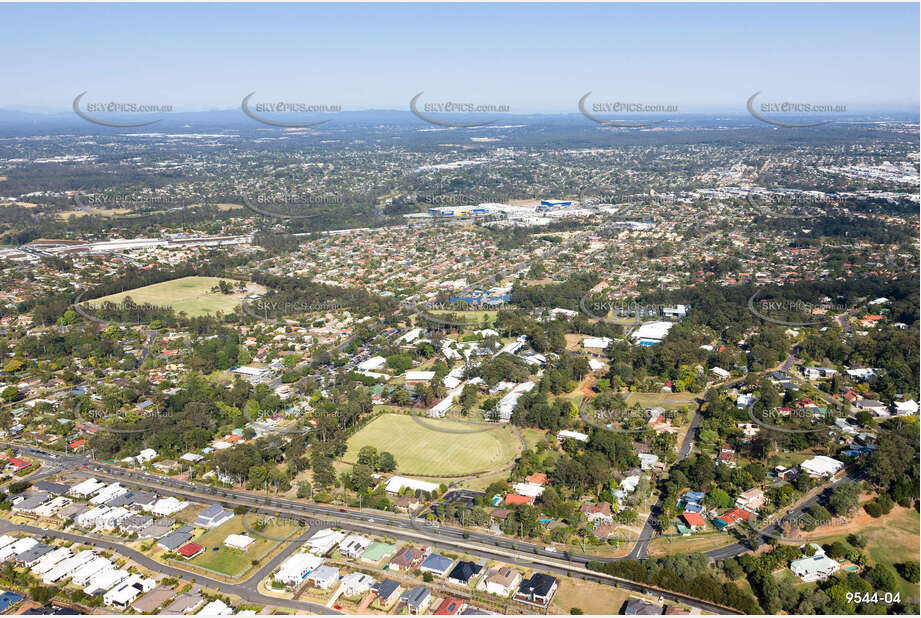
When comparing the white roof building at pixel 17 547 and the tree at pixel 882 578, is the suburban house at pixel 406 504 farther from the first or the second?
the tree at pixel 882 578

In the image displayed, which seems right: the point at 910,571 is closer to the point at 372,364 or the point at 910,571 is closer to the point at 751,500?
the point at 751,500

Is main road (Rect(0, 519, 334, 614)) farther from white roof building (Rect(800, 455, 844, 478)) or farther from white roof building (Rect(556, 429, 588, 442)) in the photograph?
white roof building (Rect(800, 455, 844, 478))

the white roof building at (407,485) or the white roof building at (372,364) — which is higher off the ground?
the white roof building at (372,364)

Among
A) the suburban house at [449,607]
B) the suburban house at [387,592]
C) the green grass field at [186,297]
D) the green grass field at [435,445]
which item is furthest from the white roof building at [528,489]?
the green grass field at [186,297]

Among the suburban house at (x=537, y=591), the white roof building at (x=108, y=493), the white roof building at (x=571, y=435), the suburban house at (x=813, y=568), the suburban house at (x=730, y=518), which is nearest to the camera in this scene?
the suburban house at (x=537, y=591)

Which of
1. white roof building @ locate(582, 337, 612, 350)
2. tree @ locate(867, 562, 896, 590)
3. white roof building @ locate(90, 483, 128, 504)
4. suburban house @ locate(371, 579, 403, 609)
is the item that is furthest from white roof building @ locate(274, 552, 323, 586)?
white roof building @ locate(582, 337, 612, 350)

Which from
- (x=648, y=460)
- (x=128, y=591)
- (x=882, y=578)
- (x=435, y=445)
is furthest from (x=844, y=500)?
(x=128, y=591)
